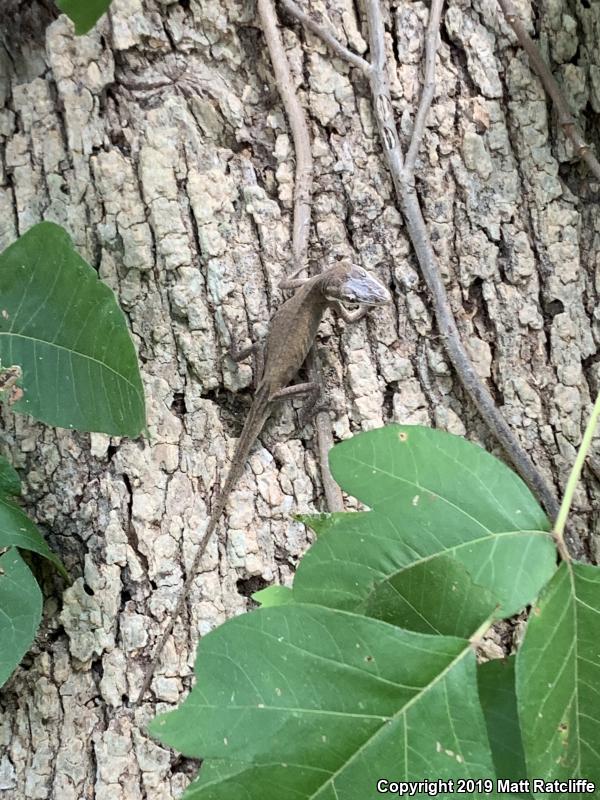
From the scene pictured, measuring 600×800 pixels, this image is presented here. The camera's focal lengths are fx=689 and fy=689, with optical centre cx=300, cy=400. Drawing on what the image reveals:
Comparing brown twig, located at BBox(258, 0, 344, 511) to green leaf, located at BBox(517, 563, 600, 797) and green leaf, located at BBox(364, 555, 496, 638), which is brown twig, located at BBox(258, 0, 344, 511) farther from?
green leaf, located at BBox(517, 563, 600, 797)

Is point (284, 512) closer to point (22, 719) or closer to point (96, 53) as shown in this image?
point (22, 719)

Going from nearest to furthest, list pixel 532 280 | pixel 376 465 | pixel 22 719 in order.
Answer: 1. pixel 376 465
2. pixel 22 719
3. pixel 532 280

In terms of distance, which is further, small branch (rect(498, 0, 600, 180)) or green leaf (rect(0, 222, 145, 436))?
small branch (rect(498, 0, 600, 180))

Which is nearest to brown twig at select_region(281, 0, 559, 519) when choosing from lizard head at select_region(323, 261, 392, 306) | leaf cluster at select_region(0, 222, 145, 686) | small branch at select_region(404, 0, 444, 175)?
small branch at select_region(404, 0, 444, 175)

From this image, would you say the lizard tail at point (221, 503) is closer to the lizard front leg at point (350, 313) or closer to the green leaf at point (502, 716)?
the lizard front leg at point (350, 313)

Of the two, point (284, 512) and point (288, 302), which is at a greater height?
point (288, 302)

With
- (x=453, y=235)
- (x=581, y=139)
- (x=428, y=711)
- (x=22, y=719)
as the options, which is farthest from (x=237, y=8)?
(x=22, y=719)

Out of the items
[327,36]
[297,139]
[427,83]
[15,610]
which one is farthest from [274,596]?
[327,36]
